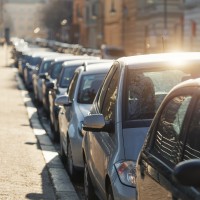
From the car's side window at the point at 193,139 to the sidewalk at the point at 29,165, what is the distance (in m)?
5.02

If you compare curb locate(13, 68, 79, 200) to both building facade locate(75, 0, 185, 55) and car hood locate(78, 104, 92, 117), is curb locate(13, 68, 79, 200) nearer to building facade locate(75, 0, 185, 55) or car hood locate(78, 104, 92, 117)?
car hood locate(78, 104, 92, 117)

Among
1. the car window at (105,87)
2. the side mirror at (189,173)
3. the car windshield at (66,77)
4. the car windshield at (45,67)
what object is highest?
the side mirror at (189,173)

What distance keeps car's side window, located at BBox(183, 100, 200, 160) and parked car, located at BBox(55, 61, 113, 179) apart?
568 centimetres

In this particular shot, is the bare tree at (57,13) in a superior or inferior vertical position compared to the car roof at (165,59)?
inferior

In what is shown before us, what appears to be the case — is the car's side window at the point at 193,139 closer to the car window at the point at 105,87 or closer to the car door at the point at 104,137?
the car door at the point at 104,137

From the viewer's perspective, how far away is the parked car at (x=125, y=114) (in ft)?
21.9

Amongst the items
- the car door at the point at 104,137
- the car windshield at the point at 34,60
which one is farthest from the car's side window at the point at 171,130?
the car windshield at the point at 34,60

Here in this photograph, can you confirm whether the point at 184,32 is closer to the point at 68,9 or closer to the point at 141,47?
the point at 141,47

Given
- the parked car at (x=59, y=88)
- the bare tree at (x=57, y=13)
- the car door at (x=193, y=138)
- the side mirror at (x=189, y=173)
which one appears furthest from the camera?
the bare tree at (x=57, y=13)

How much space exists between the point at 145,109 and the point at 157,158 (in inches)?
92.5

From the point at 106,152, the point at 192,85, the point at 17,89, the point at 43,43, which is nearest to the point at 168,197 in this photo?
the point at 192,85

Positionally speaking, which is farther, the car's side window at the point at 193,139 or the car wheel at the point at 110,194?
the car wheel at the point at 110,194

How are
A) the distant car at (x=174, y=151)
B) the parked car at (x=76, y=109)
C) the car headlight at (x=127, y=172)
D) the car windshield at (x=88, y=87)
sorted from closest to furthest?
the distant car at (x=174, y=151), the car headlight at (x=127, y=172), the parked car at (x=76, y=109), the car windshield at (x=88, y=87)

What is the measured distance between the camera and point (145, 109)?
749 cm
